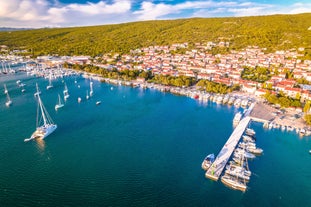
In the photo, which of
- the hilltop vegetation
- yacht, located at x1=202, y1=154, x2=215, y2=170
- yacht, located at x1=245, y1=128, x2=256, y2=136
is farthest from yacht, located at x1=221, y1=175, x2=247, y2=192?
the hilltop vegetation

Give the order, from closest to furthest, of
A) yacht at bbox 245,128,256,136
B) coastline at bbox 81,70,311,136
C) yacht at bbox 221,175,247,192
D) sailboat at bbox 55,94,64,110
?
1. yacht at bbox 221,175,247,192
2. yacht at bbox 245,128,256,136
3. coastline at bbox 81,70,311,136
4. sailboat at bbox 55,94,64,110

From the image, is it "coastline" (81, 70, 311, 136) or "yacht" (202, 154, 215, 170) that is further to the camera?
"coastline" (81, 70, 311, 136)

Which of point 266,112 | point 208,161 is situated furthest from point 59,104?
point 266,112

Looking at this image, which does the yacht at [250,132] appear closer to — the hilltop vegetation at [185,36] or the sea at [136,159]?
the sea at [136,159]

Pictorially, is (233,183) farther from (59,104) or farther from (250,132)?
(59,104)

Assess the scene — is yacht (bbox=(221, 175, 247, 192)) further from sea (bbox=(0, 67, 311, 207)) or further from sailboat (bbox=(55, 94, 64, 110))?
sailboat (bbox=(55, 94, 64, 110))

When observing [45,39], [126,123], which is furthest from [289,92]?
[45,39]

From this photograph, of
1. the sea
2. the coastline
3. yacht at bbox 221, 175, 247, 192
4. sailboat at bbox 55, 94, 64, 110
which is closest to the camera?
the sea
